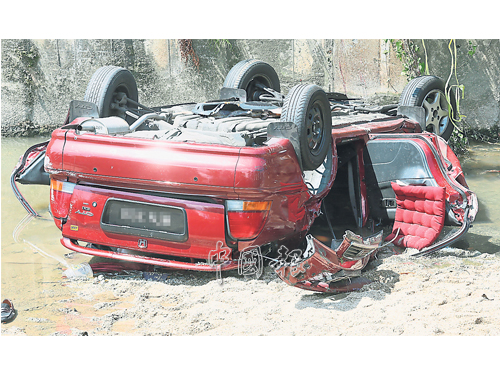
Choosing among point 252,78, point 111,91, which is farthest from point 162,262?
point 252,78

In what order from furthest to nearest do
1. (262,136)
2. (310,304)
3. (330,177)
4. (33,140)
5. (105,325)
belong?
(33,140), (330,177), (262,136), (310,304), (105,325)

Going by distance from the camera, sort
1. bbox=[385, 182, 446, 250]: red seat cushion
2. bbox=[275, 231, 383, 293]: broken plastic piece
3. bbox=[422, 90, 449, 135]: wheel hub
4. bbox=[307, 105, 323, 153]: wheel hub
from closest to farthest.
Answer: bbox=[275, 231, 383, 293]: broken plastic piece
bbox=[307, 105, 323, 153]: wheel hub
bbox=[385, 182, 446, 250]: red seat cushion
bbox=[422, 90, 449, 135]: wheel hub

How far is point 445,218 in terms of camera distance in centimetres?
511

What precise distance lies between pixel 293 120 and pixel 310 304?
1549mm

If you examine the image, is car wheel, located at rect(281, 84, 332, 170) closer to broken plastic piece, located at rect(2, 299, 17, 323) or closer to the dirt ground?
the dirt ground

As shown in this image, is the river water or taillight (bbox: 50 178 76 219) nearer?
the river water

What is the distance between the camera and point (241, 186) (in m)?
4.07

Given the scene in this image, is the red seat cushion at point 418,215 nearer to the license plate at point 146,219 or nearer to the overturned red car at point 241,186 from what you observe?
the overturned red car at point 241,186

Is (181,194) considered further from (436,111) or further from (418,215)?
(436,111)

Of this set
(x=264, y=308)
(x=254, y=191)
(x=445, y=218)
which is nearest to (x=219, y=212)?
(x=254, y=191)

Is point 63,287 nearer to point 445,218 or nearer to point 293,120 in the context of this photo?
point 293,120

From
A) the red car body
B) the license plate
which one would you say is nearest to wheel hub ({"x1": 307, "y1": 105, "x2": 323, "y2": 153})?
the red car body

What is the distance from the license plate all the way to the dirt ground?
1.43 feet

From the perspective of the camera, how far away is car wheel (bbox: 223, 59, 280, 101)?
7.12m
